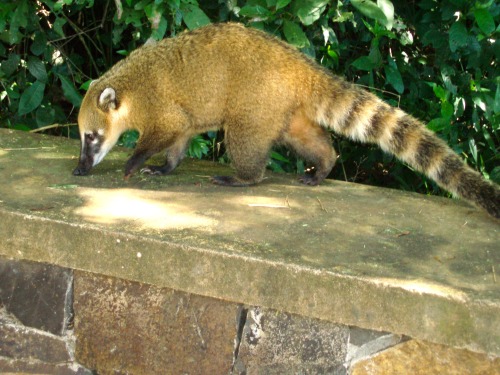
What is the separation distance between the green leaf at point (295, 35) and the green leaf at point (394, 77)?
2.33 feet

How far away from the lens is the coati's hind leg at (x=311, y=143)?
413 centimetres

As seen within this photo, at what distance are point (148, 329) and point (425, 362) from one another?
103 cm

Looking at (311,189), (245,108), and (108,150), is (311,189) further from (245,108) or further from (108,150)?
(108,150)

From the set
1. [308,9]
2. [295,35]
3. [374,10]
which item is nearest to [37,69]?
[295,35]

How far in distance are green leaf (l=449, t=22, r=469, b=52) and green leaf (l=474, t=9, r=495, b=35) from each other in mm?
105

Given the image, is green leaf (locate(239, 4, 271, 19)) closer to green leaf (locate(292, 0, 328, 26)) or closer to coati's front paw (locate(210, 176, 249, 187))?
green leaf (locate(292, 0, 328, 26))

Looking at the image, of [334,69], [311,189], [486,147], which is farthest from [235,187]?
[486,147]

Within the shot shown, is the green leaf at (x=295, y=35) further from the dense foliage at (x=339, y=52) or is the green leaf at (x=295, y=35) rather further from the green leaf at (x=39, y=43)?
the green leaf at (x=39, y=43)

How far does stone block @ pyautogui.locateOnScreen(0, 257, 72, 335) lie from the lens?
3164 mm

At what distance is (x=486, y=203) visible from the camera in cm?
346

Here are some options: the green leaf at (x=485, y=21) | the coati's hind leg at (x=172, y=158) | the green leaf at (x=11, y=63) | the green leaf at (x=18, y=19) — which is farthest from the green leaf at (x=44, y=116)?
the green leaf at (x=485, y=21)

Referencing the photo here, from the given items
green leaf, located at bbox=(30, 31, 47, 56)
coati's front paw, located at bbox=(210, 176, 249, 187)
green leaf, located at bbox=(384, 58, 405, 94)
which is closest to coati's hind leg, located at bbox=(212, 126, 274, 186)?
coati's front paw, located at bbox=(210, 176, 249, 187)

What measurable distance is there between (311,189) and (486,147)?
6.39 feet

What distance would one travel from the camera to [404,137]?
3.78 m
